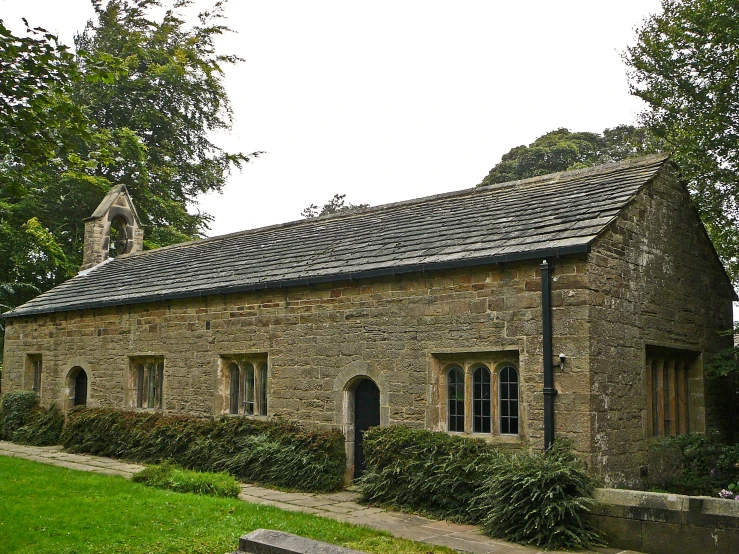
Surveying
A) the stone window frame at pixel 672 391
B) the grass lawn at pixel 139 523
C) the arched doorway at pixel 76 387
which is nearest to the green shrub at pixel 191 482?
the grass lawn at pixel 139 523

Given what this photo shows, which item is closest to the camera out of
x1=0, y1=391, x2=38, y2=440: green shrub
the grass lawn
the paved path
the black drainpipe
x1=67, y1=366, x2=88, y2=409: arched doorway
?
the grass lawn

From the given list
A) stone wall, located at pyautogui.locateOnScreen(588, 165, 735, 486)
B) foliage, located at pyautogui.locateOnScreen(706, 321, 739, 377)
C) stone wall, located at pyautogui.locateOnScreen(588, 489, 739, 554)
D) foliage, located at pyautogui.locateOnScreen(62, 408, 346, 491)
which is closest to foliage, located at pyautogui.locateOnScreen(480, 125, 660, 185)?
stone wall, located at pyautogui.locateOnScreen(588, 165, 735, 486)

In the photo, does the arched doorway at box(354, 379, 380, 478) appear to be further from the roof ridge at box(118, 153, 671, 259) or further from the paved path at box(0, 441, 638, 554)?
the roof ridge at box(118, 153, 671, 259)

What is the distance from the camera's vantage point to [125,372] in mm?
17234

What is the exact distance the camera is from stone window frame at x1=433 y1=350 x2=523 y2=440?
10367 millimetres

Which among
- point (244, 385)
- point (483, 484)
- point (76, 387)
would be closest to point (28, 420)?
point (76, 387)

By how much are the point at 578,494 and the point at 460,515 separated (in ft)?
5.63


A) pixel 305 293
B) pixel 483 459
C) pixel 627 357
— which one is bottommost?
pixel 483 459

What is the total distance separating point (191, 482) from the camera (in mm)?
10680

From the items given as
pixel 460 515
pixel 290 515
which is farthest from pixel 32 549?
pixel 460 515

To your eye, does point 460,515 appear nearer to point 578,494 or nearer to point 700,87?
point 578,494

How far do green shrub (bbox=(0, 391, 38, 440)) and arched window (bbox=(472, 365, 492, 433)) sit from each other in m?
14.1

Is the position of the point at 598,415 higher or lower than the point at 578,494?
higher

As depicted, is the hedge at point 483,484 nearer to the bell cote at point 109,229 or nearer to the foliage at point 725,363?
the foliage at point 725,363
